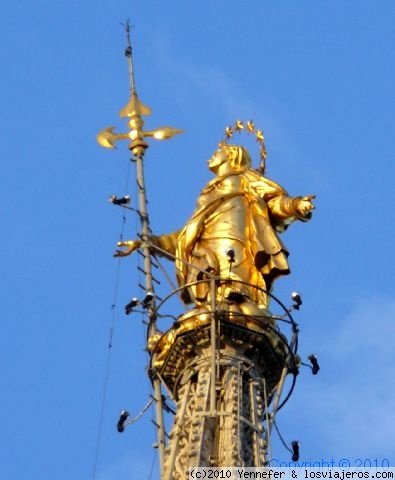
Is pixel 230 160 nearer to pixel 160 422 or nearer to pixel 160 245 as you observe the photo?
pixel 160 245

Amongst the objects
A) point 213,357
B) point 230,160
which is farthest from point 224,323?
point 230,160

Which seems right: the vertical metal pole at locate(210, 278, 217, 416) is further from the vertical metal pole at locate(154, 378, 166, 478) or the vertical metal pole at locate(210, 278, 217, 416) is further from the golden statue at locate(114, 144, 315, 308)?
the vertical metal pole at locate(154, 378, 166, 478)

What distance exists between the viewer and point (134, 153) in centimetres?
4441

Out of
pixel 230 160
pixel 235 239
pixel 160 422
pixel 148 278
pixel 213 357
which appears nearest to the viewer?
pixel 213 357

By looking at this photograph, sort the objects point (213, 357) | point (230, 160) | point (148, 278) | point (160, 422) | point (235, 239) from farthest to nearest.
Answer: point (230, 160)
point (148, 278)
point (235, 239)
point (160, 422)
point (213, 357)

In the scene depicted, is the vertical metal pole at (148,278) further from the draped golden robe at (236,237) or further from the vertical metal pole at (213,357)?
the vertical metal pole at (213,357)

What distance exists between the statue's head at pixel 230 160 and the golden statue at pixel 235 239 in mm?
178

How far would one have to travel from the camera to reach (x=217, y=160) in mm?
42781

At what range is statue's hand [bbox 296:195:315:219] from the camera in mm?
40553

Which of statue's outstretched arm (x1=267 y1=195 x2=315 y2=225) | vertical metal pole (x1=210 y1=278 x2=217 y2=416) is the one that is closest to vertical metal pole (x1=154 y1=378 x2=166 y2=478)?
vertical metal pole (x1=210 y1=278 x2=217 y2=416)

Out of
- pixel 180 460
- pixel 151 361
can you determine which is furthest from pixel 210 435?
pixel 151 361

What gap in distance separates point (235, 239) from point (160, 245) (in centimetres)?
211

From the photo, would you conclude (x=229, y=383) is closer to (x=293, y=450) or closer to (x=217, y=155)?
(x=293, y=450)

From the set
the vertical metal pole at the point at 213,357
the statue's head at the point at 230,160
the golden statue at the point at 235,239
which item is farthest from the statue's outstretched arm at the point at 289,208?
the vertical metal pole at the point at 213,357
